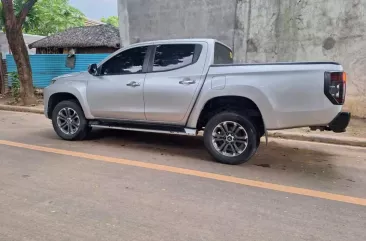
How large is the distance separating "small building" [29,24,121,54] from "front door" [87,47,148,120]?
1117 centimetres

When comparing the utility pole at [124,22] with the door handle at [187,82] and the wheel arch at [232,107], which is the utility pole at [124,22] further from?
the wheel arch at [232,107]

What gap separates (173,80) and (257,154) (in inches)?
75.6

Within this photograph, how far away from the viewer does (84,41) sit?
17844mm

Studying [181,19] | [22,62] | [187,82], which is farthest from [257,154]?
[22,62]

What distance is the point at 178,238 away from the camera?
293cm

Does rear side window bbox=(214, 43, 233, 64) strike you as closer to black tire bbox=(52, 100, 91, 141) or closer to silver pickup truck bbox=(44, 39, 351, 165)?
silver pickup truck bbox=(44, 39, 351, 165)

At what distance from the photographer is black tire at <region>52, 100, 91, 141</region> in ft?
20.7

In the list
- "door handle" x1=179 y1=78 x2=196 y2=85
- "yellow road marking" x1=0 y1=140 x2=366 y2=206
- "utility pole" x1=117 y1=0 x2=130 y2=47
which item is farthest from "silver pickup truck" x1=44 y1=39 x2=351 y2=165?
"utility pole" x1=117 y1=0 x2=130 y2=47

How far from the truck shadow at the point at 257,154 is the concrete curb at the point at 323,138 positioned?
441 millimetres

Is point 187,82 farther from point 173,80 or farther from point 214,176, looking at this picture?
point 214,176

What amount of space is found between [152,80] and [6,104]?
8705mm

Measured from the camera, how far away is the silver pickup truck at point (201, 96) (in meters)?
4.53

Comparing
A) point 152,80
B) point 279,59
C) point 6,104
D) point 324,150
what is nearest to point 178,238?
point 152,80

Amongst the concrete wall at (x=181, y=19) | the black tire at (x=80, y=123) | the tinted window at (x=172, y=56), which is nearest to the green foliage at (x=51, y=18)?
the concrete wall at (x=181, y=19)
